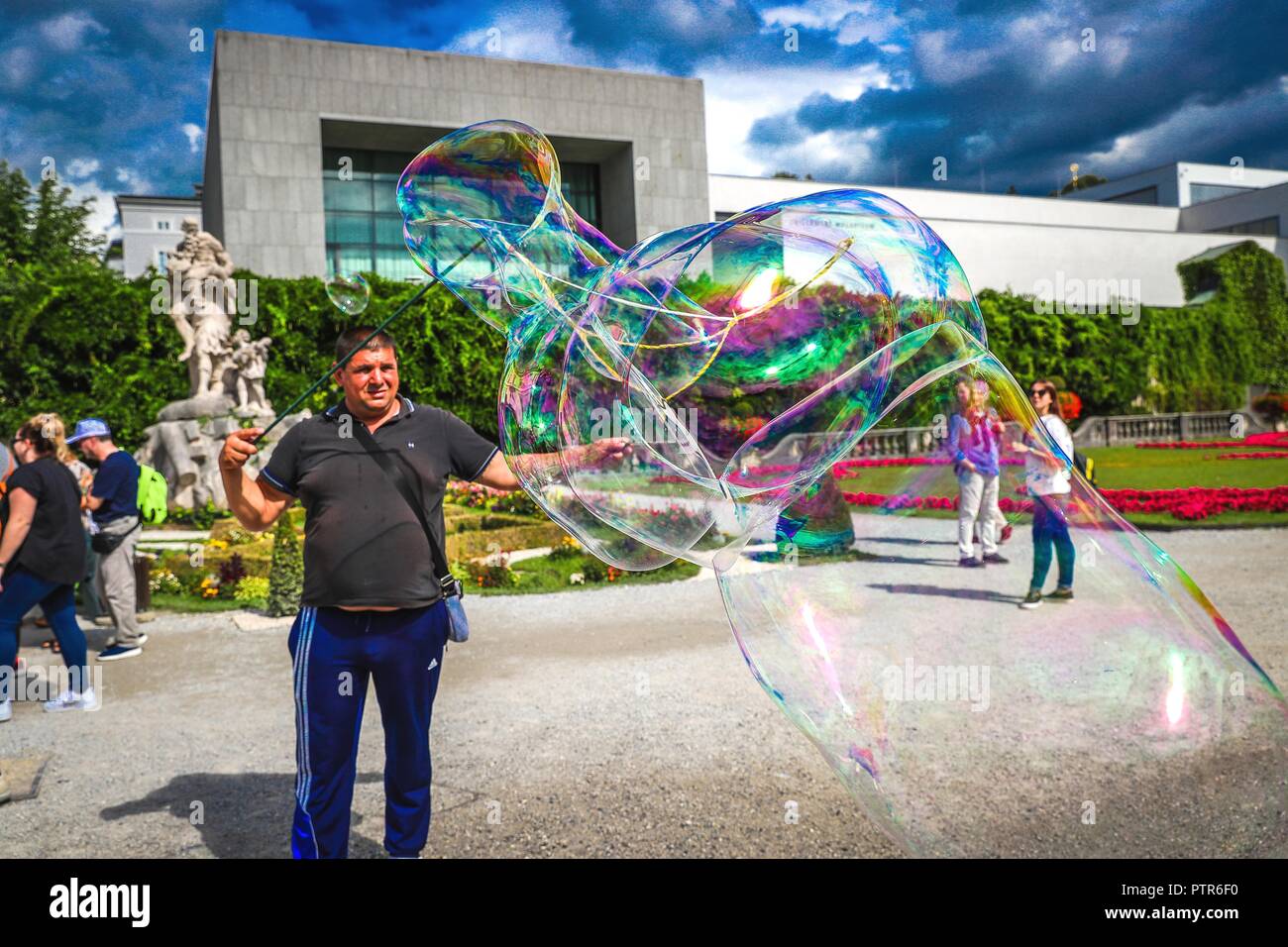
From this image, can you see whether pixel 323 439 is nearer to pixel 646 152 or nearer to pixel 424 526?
pixel 424 526

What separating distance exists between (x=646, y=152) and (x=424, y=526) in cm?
2907

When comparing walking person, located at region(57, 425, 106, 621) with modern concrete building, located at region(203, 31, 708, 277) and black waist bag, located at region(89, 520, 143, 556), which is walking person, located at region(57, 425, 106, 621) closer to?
black waist bag, located at region(89, 520, 143, 556)

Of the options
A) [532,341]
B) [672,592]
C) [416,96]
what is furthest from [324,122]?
[532,341]

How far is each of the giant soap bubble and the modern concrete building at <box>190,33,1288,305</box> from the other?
22.5 meters

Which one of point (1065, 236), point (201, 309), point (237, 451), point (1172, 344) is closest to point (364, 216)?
point (201, 309)

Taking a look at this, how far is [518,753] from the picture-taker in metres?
4.73

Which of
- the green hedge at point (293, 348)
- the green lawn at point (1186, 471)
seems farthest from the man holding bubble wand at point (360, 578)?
the green hedge at point (293, 348)

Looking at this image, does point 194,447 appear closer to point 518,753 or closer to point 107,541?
point 107,541

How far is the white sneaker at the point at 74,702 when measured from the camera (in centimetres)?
585

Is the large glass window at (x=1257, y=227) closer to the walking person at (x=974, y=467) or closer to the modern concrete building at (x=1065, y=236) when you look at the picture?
the modern concrete building at (x=1065, y=236)

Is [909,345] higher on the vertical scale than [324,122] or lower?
lower

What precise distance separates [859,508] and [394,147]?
28950 mm

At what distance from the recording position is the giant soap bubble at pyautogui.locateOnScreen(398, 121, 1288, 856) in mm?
2713
